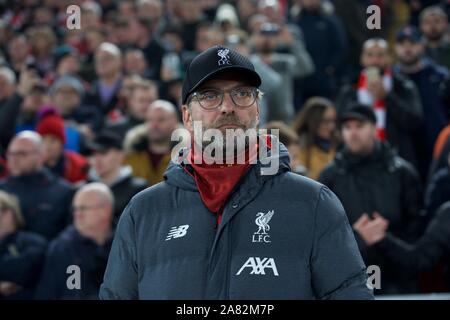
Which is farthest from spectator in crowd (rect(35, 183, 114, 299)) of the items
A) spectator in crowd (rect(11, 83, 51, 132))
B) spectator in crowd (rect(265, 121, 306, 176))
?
spectator in crowd (rect(11, 83, 51, 132))

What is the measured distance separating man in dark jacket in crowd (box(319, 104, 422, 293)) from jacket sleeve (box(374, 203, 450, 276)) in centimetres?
34

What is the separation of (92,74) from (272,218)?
365 inches

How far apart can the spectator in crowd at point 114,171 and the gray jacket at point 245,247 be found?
4851 millimetres

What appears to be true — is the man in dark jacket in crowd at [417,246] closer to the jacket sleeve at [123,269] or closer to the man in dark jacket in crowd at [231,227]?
the man in dark jacket in crowd at [231,227]

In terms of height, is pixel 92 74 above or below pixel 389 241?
above

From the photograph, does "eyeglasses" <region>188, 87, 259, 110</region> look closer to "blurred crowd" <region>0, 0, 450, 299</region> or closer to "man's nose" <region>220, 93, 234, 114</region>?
"man's nose" <region>220, 93, 234, 114</region>

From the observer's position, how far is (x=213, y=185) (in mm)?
3613

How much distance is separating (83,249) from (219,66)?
14.7 feet

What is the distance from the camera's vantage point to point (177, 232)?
11.7 feet

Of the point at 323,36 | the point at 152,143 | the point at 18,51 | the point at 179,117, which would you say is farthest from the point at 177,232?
the point at 18,51

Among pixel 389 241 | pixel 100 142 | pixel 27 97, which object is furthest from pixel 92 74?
pixel 389 241

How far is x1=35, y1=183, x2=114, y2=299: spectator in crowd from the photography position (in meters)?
7.66
